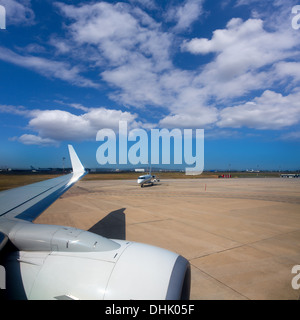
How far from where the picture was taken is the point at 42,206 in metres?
5.68

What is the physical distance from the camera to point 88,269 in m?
2.76

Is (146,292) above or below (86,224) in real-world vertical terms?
above

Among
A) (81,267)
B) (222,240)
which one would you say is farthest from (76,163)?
(81,267)

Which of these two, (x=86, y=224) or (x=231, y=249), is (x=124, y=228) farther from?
(x=231, y=249)

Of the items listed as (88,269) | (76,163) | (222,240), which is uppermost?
(76,163)

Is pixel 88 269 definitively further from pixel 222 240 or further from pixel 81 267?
pixel 222 240

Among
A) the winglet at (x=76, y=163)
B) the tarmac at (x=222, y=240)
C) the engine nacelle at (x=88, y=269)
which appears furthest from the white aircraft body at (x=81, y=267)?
the winglet at (x=76, y=163)

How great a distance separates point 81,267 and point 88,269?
0.13 meters

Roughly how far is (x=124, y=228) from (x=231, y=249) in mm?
5568

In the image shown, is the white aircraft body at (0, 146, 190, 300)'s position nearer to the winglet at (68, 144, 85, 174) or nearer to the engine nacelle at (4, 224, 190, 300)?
the engine nacelle at (4, 224, 190, 300)

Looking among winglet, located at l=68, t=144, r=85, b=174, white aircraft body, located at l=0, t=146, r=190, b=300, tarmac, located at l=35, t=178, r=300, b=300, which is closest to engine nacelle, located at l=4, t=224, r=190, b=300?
white aircraft body, located at l=0, t=146, r=190, b=300

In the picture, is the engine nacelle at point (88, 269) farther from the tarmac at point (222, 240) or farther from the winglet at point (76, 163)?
the winglet at point (76, 163)

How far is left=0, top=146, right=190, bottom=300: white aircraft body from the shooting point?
255 cm
